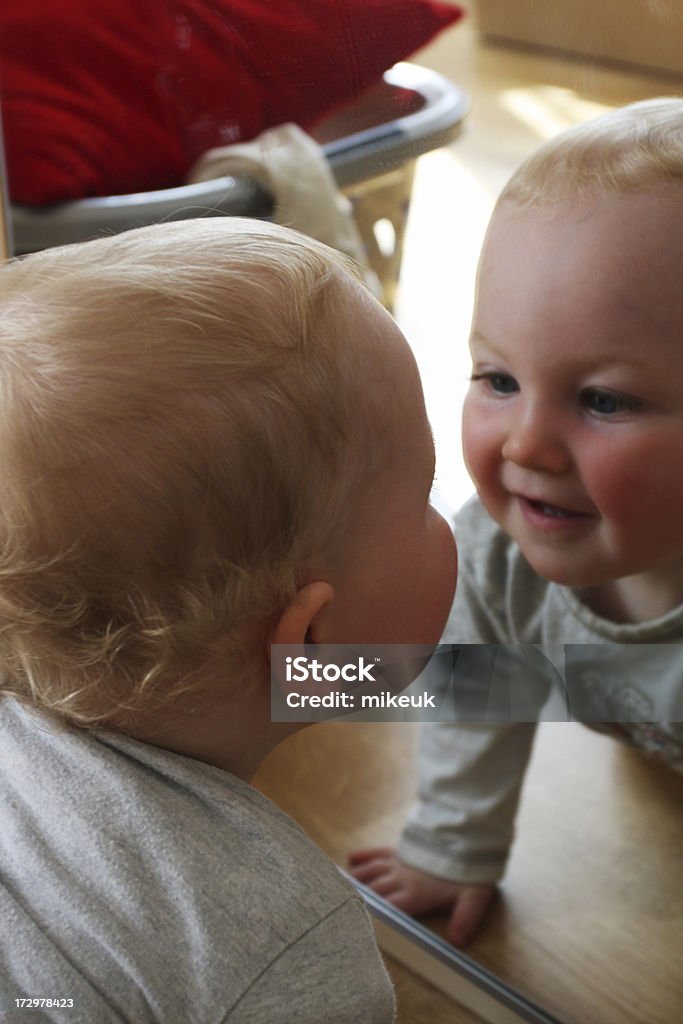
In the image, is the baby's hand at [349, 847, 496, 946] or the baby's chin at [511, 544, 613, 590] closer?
the baby's chin at [511, 544, 613, 590]

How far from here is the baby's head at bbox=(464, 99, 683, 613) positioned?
56cm

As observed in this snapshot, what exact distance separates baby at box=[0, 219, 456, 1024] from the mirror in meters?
0.11

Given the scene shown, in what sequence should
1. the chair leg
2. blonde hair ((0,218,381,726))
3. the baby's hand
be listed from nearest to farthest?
blonde hair ((0,218,381,726)) → the chair leg → the baby's hand

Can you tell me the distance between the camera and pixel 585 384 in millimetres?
586

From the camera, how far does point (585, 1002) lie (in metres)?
0.75

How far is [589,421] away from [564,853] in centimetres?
36

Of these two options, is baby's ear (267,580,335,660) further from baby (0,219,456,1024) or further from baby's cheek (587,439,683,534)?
baby's cheek (587,439,683,534)

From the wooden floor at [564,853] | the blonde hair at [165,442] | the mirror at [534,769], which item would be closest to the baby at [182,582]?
the blonde hair at [165,442]

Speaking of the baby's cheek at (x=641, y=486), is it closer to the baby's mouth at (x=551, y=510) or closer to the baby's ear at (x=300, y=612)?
the baby's mouth at (x=551, y=510)

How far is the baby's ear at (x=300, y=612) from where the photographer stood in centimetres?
55

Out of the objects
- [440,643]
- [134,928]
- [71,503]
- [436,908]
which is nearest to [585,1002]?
[436,908]

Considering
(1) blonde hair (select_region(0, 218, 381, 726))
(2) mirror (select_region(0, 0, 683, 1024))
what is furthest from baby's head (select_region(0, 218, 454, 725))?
(2) mirror (select_region(0, 0, 683, 1024))

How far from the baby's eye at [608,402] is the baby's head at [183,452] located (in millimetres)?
84

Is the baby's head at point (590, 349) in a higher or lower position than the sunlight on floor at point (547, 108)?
lower
